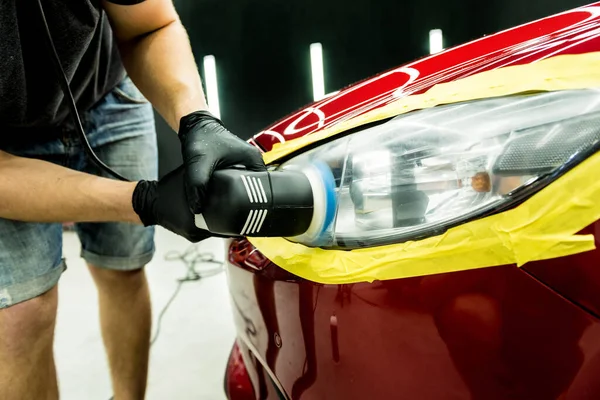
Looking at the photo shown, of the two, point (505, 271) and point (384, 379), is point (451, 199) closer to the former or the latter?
point (505, 271)

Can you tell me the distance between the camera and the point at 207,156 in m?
0.74

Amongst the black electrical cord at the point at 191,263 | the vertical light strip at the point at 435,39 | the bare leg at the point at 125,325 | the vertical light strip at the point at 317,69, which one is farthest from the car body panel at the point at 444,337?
the vertical light strip at the point at 435,39

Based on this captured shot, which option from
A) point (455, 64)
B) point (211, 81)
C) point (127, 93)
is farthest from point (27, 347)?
point (211, 81)

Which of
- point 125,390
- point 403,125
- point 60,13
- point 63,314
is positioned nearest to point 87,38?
point 60,13

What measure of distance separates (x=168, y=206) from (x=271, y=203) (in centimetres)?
21

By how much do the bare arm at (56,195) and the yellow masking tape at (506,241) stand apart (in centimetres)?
42

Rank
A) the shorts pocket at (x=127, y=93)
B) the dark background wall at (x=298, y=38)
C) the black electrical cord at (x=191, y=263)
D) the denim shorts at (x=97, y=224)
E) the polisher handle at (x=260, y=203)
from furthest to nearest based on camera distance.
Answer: the dark background wall at (x=298, y=38), the black electrical cord at (x=191, y=263), the shorts pocket at (x=127, y=93), the denim shorts at (x=97, y=224), the polisher handle at (x=260, y=203)

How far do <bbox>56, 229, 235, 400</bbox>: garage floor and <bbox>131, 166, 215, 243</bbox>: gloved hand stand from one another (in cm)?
92

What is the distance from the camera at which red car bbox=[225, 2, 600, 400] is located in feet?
1.76

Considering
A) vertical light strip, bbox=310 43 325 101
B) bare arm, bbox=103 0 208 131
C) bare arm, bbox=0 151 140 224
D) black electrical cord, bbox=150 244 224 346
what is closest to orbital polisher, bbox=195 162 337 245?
bare arm, bbox=0 151 140 224

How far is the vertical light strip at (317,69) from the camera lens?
3332mm

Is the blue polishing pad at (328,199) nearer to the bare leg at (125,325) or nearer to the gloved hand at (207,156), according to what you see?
the gloved hand at (207,156)

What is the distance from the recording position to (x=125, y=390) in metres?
1.39

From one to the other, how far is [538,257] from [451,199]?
0.12 metres
